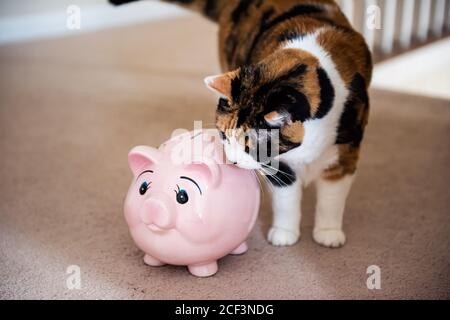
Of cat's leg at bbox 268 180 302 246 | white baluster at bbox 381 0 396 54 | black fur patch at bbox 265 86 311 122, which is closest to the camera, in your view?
black fur patch at bbox 265 86 311 122

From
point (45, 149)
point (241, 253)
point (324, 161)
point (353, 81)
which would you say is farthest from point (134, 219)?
point (45, 149)

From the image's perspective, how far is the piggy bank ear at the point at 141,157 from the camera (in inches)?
43.3

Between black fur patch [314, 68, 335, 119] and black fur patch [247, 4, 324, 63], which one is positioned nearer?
black fur patch [314, 68, 335, 119]

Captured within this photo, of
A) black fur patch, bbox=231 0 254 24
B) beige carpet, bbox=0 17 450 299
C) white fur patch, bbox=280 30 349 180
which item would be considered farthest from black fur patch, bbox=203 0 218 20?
white fur patch, bbox=280 30 349 180

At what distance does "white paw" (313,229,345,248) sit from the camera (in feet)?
4.06

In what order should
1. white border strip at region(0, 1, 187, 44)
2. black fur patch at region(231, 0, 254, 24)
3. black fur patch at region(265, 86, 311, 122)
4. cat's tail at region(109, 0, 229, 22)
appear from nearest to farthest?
black fur patch at region(265, 86, 311, 122) < black fur patch at region(231, 0, 254, 24) < cat's tail at region(109, 0, 229, 22) < white border strip at region(0, 1, 187, 44)

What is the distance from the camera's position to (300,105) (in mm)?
988

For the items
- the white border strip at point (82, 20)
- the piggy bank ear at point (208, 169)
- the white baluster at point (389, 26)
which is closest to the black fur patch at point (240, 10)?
the piggy bank ear at point (208, 169)

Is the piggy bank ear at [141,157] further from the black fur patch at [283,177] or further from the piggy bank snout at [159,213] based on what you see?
the black fur patch at [283,177]

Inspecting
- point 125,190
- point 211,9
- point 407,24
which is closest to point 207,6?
point 211,9

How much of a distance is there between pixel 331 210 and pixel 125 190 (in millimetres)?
572

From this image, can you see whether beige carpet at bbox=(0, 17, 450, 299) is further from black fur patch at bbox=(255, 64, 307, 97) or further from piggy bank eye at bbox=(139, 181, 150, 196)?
black fur patch at bbox=(255, 64, 307, 97)

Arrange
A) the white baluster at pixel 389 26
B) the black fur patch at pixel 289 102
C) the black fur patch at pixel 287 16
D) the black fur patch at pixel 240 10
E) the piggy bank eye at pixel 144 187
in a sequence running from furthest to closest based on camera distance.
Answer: the white baluster at pixel 389 26
the black fur patch at pixel 240 10
the black fur patch at pixel 287 16
the piggy bank eye at pixel 144 187
the black fur patch at pixel 289 102
